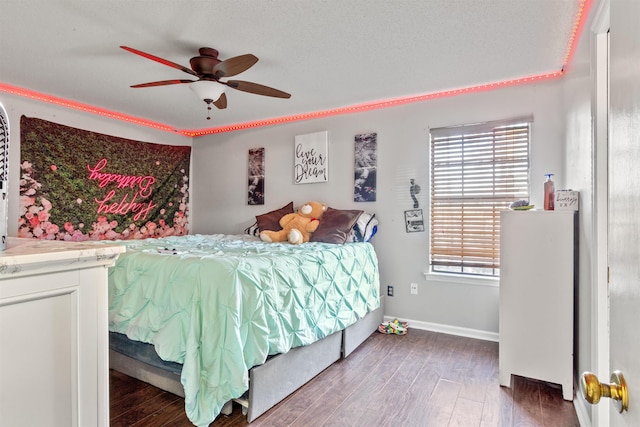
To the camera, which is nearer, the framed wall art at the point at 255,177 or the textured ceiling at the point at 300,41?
the textured ceiling at the point at 300,41

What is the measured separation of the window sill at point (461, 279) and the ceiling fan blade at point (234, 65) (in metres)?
2.45

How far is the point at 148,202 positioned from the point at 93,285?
388 centimetres

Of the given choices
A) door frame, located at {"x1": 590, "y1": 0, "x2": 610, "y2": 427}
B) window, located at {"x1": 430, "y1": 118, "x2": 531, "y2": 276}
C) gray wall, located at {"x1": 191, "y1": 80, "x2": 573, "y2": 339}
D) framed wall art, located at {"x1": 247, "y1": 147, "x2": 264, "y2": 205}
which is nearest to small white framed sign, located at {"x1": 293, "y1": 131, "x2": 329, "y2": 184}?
gray wall, located at {"x1": 191, "y1": 80, "x2": 573, "y2": 339}

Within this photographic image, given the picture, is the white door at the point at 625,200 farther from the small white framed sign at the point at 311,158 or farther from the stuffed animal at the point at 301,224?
the small white framed sign at the point at 311,158

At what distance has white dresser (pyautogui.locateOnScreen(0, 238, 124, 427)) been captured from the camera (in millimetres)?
784

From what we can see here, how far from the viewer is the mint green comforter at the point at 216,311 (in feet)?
5.51

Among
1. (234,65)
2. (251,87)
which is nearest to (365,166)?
(251,87)

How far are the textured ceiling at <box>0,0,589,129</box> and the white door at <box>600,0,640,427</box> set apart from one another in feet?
5.04

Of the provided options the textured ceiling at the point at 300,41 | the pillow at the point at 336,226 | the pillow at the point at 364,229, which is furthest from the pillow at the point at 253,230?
the textured ceiling at the point at 300,41

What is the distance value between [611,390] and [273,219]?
3.53 metres

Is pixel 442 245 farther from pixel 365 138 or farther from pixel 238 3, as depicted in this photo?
pixel 238 3

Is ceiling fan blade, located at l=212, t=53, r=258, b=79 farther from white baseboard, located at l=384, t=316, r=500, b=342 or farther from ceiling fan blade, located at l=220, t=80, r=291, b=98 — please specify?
white baseboard, located at l=384, t=316, r=500, b=342

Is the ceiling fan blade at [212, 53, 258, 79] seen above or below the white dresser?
above

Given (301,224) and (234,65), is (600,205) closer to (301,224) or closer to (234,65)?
(234,65)
